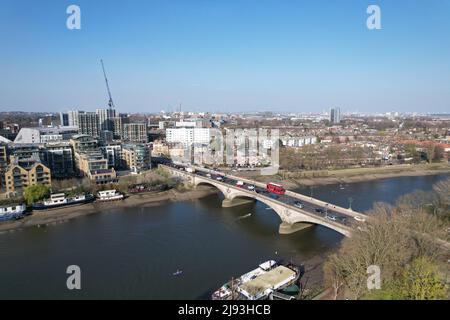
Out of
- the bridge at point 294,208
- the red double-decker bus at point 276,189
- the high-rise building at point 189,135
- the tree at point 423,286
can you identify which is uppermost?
the high-rise building at point 189,135

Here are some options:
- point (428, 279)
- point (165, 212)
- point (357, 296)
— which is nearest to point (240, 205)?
point (165, 212)

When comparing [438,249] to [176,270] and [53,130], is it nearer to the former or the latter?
[176,270]

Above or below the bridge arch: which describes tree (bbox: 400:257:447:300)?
above

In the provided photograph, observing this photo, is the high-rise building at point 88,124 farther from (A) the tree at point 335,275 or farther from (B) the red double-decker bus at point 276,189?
(A) the tree at point 335,275

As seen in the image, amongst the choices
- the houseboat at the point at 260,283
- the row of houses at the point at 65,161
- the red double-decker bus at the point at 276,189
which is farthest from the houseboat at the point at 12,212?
the red double-decker bus at the point at 276,189

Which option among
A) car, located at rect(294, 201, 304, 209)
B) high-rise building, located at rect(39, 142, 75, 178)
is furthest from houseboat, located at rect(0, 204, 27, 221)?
car, located at rect(294, 201, 304, 209)

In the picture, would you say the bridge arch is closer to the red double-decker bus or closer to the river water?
the river water

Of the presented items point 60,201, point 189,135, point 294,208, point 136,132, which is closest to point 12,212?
point 60,201
